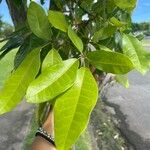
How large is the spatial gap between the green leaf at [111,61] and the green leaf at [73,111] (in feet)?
0.28

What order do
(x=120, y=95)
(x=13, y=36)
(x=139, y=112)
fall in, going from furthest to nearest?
(x=120, y=95), (x=139, y=112), (x=13, y=36)

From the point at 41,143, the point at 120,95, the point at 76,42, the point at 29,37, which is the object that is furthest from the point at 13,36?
the point at 120,95

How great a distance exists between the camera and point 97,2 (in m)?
Result: 1.07

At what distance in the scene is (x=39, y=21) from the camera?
3.11 ft

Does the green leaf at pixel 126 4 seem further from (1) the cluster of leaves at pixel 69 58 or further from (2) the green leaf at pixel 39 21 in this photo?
(2) the green leaf at pixel 39 21

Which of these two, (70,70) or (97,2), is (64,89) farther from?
(97,2)

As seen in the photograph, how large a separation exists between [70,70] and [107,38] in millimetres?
278

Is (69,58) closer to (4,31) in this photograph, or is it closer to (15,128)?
(15,128)

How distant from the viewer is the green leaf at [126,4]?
0.99 meters

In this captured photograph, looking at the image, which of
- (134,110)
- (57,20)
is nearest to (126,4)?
(57,20)

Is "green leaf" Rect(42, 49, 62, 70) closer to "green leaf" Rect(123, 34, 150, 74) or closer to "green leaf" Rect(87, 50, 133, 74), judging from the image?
"green leaf" Rect(87, 50, 133, 74)

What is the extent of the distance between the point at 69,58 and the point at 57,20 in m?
0.09

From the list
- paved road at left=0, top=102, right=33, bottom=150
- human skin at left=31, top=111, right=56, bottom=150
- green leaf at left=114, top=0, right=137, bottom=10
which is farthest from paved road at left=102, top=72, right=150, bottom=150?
green leaf at left=114, top=0, right=137, bottom=10

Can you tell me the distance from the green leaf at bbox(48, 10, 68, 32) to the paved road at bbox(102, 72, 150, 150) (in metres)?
5.02
